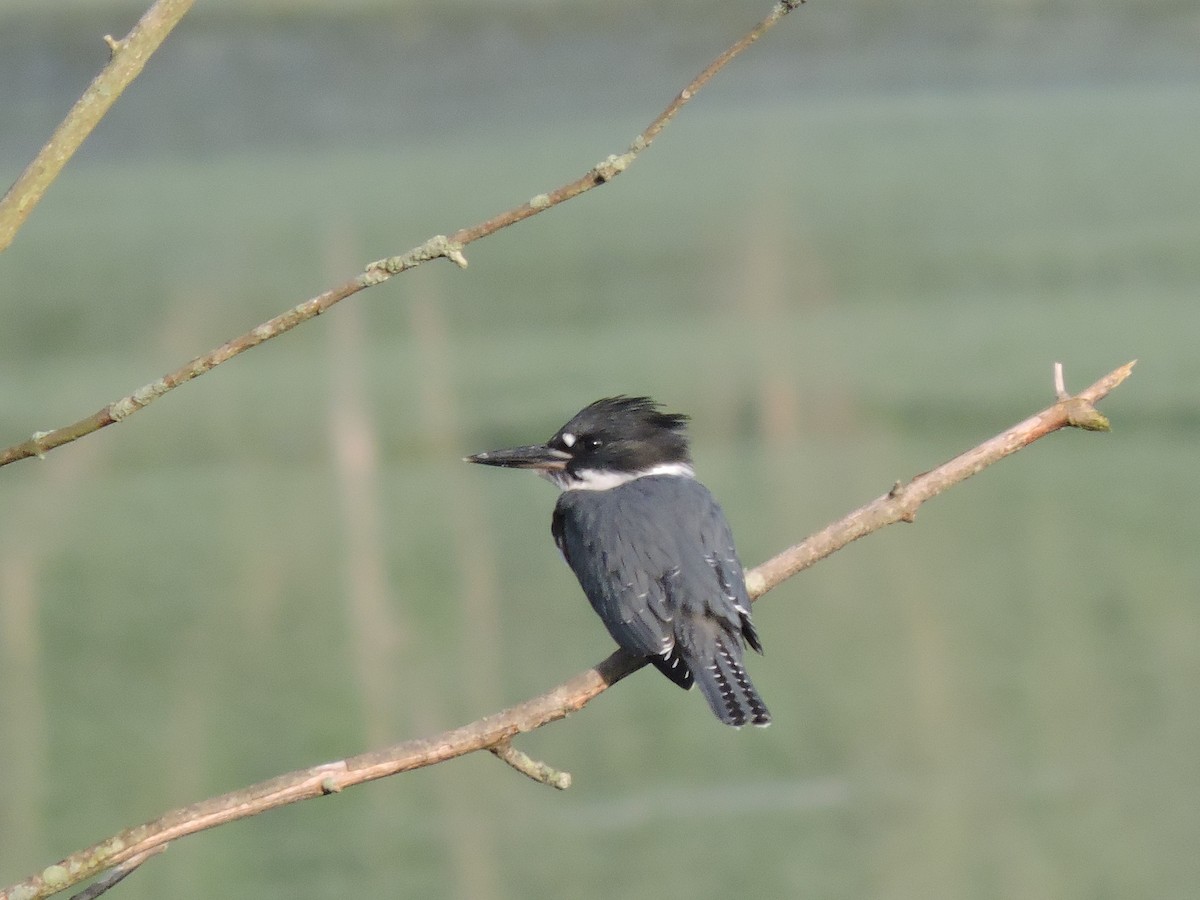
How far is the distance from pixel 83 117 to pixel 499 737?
0.92 m

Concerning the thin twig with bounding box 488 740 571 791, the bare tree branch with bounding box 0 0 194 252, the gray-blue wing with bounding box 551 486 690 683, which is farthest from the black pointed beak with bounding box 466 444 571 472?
the bare tree branch with bounding box 0 0 194 252

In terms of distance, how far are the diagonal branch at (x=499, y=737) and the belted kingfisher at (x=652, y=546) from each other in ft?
0.32

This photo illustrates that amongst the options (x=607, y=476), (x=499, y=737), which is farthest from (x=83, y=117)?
(x=607, y=476)

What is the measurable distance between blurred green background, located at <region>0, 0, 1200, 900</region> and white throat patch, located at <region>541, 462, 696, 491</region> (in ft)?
4.03

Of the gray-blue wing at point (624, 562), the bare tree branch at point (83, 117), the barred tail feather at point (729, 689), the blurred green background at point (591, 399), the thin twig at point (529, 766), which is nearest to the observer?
the bare tree branch at point (83, 117)

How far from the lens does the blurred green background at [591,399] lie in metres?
4.69

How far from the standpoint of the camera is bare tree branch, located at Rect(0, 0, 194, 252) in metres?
1.60

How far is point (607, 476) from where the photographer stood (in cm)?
353

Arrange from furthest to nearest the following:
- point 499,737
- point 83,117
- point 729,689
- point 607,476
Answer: point 607,476 → point 729,689 → point 499,737 → point 83,117

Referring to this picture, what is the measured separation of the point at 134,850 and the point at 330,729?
3.36 meters

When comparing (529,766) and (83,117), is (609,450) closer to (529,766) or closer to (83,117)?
(529,766)

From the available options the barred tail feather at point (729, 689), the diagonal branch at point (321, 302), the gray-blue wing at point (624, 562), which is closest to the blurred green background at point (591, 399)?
the gray-blue wing at point (624, 562)

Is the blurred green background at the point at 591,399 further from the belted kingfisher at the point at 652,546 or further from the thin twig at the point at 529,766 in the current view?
the thin twig at the point at 529,766

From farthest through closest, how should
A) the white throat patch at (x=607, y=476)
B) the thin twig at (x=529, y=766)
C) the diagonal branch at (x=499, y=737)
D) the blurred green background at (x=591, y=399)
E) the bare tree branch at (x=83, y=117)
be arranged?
1. the blurred green background at (x=591, y=399)
2. the white throat patch at (x=607, y=476)
3. the thin twig at (x=529, y=766)
4. the diagonal branch at (x=499, y=737)
5. the bare tree branch at (x=83, y=117)
